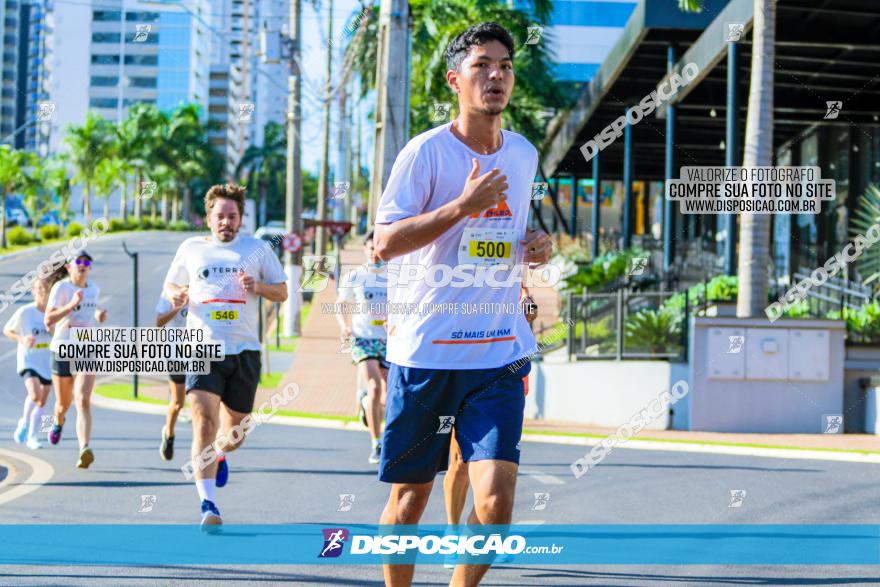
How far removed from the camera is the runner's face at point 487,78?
4.45m

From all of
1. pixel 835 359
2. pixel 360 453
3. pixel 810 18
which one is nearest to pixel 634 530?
pixel 360 453

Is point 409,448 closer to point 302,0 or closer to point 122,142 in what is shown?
point 302,0

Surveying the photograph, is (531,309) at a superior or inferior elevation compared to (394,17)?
inferior

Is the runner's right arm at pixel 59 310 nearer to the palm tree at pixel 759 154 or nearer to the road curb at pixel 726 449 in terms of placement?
the road curb at pixel 726 449

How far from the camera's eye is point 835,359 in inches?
602

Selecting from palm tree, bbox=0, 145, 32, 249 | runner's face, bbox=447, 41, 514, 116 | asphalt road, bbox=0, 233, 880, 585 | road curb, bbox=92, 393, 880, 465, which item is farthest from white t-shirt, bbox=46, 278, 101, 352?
palm tree, bbox=0, 145, 32, 249

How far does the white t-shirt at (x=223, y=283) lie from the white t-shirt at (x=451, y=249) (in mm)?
3261

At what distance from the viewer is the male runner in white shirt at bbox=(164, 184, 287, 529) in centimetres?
764

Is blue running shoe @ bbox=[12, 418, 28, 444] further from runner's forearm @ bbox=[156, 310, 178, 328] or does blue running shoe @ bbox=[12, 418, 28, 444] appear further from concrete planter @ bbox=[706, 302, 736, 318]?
concrete planter @ bbox=[706, 302, 736, 318]

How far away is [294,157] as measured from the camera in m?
27.1

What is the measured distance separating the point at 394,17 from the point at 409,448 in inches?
430

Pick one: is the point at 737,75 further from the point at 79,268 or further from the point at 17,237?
the point at 17,237

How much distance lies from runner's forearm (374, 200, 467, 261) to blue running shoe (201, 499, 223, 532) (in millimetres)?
3319

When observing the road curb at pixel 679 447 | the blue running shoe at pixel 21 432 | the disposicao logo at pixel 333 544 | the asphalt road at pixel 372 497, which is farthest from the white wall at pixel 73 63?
the disposicao logo at pixel 333 544
